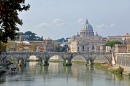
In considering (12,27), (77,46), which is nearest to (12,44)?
(77,46)

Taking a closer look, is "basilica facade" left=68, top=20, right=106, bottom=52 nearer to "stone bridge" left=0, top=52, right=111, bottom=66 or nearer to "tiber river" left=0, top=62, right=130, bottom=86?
"stone bridge" left=0, top=52, right=111, bottom=66

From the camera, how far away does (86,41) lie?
92.5 meters

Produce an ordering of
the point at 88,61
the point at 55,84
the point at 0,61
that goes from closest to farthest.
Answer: the point at 55,84 < the point at 0,61 < the point at 88,61

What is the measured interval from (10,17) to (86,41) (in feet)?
285

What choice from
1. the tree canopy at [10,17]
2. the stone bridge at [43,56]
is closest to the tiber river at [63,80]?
the stone bridge at [43,56]

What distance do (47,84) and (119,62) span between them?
22.7m

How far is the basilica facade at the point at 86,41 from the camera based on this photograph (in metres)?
86.6

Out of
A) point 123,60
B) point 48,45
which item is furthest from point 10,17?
point 48,45

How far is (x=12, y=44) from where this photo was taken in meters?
69.8

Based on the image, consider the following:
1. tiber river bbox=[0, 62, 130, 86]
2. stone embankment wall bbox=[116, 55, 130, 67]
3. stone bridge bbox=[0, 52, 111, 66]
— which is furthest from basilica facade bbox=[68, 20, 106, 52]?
tiber river bbox=[0, 62, 130, 86]

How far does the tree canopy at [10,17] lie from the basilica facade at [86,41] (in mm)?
78712

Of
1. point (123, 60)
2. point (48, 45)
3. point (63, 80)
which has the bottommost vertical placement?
point (63, 80)

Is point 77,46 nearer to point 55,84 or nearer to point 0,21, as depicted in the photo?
point 55,84

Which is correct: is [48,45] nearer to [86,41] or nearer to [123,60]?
[86,41]
